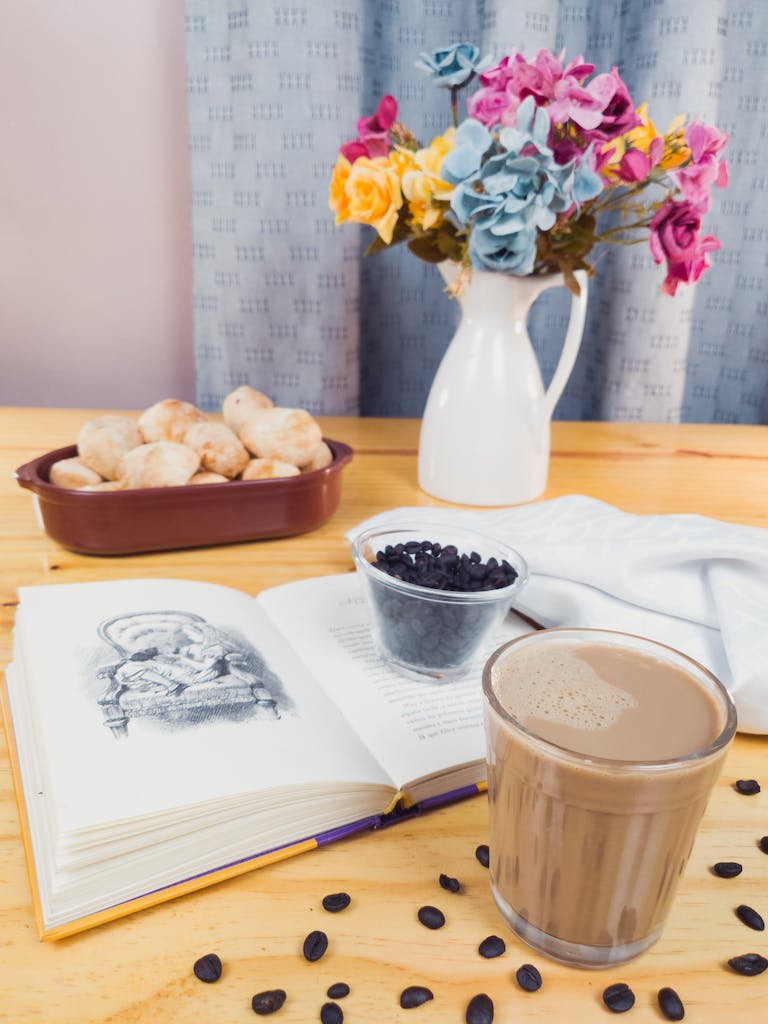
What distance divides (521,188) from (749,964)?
0.75 metres

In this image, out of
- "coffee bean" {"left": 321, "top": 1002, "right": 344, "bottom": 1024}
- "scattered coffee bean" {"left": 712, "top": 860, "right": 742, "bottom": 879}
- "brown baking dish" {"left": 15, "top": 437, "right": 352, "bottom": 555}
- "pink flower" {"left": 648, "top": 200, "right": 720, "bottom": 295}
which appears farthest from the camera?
"pink flower" {"left": 648, "top": 200, "right": 720, "bottom": 295}

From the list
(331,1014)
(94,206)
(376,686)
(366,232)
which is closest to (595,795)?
(331,1014)

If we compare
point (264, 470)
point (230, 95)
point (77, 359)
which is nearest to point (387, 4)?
point (230, 95)

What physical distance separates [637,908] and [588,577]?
37cm

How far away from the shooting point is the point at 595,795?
0.41 m

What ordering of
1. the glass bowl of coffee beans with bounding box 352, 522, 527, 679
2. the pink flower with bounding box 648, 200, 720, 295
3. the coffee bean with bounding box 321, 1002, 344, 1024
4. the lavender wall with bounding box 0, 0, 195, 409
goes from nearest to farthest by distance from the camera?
the coffee bean with bounding box 321, 1002, 344, 1024 < the glass bowl of coffee beans with bounding box 352, 522, 527, 679 < the pink flower with bounding box 648, 200, 720, 295 < the lavender wall with bounding box 0, 0, 195, 409

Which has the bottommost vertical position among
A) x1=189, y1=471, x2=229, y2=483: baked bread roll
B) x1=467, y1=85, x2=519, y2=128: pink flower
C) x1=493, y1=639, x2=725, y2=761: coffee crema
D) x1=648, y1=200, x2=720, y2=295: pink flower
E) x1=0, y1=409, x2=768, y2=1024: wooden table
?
x1=0, y1=409, x2=768, y2=1024: wooden table

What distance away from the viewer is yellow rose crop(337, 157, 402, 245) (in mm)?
979

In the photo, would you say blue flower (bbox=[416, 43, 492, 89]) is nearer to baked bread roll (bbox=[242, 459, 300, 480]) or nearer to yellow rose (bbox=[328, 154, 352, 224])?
yellow rose (bbox=[328, 154, 352, 224])

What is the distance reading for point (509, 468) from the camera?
1.09 meters

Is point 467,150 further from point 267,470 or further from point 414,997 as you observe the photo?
point 414,997

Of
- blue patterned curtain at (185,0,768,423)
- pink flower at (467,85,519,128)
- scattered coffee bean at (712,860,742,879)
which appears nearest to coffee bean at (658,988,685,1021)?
scattered coffee bean at (712,860,742,879)

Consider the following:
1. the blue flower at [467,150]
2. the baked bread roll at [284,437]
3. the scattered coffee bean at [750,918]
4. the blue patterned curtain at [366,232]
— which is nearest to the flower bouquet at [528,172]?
the blue flower at [467,150]

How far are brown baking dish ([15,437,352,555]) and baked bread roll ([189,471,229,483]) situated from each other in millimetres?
21
